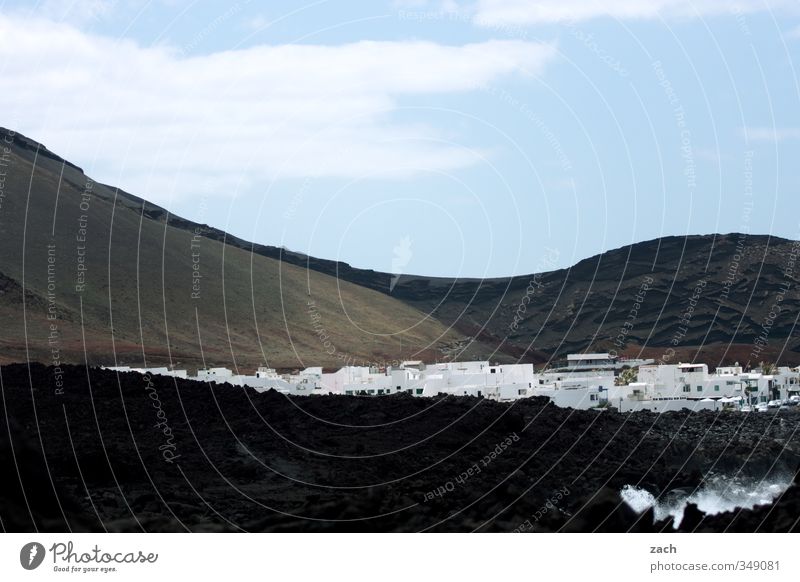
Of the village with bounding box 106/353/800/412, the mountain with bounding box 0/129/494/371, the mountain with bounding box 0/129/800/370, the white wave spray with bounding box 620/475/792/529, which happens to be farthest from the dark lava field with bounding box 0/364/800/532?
the mountain with bounding box 0/129/494/371

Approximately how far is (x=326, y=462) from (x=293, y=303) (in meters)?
121

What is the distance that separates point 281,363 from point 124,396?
76.7 m

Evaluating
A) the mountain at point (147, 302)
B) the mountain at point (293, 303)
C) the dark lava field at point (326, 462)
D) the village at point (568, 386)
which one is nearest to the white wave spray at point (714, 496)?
the dark lava field at point (326, 462)

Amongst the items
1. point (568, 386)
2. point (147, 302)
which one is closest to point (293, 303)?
point (147, 302)

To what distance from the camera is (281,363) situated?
11888 cm

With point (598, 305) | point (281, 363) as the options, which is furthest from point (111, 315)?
point (598, 305)

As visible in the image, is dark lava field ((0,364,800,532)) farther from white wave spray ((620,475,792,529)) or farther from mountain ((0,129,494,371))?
mountain ((0,129,494,371))

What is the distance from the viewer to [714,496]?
37500 millimetres

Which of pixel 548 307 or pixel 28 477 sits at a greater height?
pixel 548 307

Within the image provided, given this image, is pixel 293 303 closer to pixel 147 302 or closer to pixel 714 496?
pixel 147 302

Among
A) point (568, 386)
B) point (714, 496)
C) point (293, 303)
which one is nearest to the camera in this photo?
point (714, 496)

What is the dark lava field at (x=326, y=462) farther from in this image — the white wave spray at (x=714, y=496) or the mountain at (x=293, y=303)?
the mountain at (x=293, y=303)

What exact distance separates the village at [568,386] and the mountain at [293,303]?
15567mm
